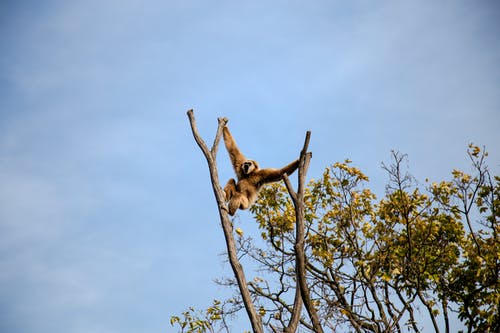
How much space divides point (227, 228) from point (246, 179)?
4.02 metres

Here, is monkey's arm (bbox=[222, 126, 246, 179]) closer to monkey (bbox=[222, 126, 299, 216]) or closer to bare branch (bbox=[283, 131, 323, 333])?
monkey (bbox=[222, 126, 299, 216])

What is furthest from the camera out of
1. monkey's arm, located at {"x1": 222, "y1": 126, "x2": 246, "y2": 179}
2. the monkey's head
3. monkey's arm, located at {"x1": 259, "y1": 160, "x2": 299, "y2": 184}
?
monkey's arm, located at {"x1": 222, "y1": 126, "x2": 246, "y2": 179}

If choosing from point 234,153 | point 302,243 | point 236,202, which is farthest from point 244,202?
point 302,243

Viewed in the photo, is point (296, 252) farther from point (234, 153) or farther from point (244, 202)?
point (234, 153)

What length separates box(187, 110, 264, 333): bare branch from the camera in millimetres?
8633

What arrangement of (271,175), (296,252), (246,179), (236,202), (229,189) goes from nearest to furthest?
1. (296,252)
2. (236,202)
3. (229,189)
4. (271,175)
5. (246,179)

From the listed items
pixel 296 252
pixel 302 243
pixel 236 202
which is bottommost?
pixel 296 252

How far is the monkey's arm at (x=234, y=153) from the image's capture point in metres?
13.7

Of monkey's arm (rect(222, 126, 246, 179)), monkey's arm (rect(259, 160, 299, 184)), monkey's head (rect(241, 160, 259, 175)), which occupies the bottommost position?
monkey's arm (rect(259, 160, 299, 184))

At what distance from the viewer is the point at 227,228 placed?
9062mm

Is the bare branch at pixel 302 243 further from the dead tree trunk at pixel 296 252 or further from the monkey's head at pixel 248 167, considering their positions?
the monkey's head at pixel 248 167

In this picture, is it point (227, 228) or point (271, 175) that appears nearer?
point (227, 228)

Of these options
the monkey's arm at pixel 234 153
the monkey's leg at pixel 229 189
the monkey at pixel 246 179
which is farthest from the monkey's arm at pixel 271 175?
the monkey's leg at pixel 229 189

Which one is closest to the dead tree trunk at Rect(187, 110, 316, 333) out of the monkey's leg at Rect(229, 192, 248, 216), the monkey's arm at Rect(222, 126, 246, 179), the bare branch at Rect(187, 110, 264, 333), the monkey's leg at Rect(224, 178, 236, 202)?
the bare branch at Rect(187, 110, 264, 333)
